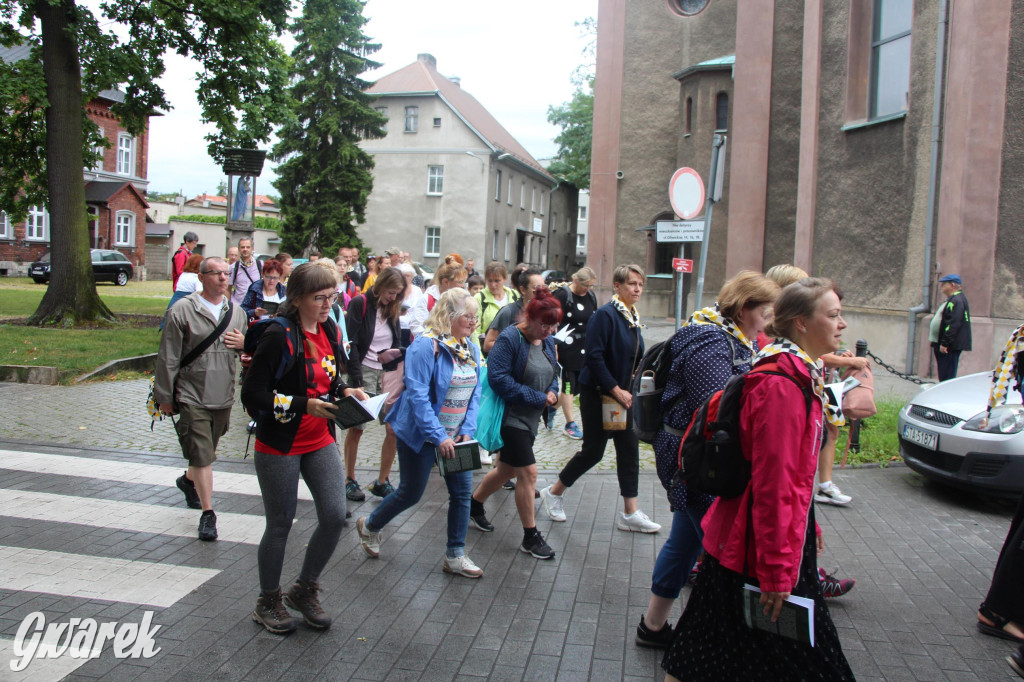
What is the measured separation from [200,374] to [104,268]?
1446 inches

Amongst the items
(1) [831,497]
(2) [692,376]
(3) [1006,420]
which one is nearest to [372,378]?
(2) [692,376]

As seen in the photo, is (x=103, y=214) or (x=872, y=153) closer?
(x=872, y=153)

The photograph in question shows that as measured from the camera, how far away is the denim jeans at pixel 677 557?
3.86 m

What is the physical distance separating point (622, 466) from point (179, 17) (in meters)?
16.6

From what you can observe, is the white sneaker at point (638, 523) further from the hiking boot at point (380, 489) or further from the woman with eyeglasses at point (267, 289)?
the woman with eyeglasses at point (267, 289)

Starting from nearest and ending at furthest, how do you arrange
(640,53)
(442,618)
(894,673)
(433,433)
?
(894,673) < (442,618) < (433,433) < (640,53)

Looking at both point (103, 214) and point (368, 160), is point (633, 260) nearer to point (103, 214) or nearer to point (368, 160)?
point (368, 160)

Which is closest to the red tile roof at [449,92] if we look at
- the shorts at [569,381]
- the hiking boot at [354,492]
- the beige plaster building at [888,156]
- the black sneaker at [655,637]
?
the beige plaster building at [888,156]

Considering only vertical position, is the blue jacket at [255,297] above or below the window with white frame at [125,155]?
below

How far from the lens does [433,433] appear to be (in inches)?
188

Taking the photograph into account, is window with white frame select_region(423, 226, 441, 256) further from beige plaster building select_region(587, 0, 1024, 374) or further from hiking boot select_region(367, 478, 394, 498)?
hiking boot select_region(367, 478, 394, 498)

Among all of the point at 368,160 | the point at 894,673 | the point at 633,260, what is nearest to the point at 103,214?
the point at 368,160

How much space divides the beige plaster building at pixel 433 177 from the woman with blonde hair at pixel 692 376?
44.7m

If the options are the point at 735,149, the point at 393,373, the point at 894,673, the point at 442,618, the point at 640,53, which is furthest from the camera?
the point at 640,53
